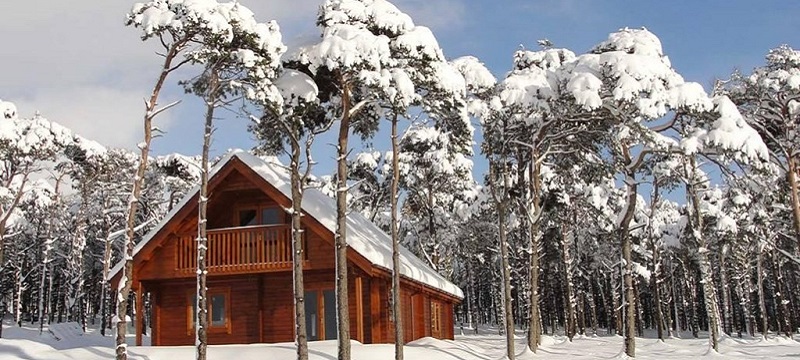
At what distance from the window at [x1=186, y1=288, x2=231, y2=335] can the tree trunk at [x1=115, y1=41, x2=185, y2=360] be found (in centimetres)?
720

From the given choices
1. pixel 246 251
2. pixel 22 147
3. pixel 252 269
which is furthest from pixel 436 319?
pixel 22 147

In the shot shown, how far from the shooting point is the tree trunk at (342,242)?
1841cm

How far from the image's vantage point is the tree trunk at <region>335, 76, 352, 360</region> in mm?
18406

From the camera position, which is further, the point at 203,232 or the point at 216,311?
the point at 216,311

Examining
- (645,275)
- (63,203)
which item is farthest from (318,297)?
(63,203)

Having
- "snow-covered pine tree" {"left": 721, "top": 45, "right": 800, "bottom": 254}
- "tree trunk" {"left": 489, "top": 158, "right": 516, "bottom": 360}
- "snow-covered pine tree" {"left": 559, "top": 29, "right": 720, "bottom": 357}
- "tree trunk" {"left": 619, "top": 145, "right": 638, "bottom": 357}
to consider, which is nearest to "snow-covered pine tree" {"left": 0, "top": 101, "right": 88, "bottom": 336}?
"tree trunk" {"left": 489, "top": 158, "right": 516, "bottom": 360}

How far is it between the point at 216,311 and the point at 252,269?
262cm

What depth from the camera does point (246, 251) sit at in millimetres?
22719

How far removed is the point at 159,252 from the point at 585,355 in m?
14.4

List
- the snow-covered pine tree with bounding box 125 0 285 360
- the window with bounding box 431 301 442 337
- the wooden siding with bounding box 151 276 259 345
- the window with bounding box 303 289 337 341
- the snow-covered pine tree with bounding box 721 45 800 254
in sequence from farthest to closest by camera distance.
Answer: the window with bounding box 431 301 442 337 → the wooden siding with bounding box 151 276 259 345 → the window with bounding box 303 289 337 341 → the snow-covered pine tree with bounding box 721 45 800 254 → the snow-covered pine tree with bounding box 125 0 285 360

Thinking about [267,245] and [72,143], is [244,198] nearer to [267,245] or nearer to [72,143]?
[267,245]

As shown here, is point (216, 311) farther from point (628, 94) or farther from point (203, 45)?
point (628, 94)

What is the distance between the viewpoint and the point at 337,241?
1911 cm

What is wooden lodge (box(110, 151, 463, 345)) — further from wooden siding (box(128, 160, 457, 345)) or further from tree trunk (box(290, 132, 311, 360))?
tree trunk (box(290, 132, 311, 360))
